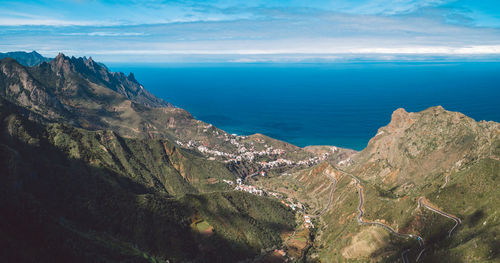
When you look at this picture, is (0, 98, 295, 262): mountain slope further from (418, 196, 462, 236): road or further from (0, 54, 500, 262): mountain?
(418, 196, 462, 236): road

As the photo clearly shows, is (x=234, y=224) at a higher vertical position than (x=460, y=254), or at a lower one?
lower

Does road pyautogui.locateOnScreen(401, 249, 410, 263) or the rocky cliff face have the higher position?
the rocky cliff face

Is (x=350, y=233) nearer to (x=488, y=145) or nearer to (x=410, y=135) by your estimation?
(x=488, y=145)

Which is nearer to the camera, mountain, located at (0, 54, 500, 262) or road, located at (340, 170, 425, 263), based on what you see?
mountain, located at (0, 54, 500, 262)

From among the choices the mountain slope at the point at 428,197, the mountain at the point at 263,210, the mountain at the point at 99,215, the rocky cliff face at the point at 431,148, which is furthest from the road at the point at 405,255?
the mountain at the point at 99,215

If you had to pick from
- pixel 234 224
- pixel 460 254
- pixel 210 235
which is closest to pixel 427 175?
pixel 460 254

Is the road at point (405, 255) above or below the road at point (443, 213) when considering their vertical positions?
below

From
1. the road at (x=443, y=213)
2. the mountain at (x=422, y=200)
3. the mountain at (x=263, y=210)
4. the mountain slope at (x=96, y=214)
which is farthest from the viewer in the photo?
the road at (x=443, y=213)

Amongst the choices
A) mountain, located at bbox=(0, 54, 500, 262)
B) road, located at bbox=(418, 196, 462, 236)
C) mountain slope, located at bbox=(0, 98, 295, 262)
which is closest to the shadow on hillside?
A: mountain slope, located at bbox=(0, 98, 295, 262)

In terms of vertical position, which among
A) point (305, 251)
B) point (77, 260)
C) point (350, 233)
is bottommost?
point (305, 251)

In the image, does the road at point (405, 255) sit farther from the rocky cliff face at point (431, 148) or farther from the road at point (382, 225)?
the rocky cliff face at point (431, 148)

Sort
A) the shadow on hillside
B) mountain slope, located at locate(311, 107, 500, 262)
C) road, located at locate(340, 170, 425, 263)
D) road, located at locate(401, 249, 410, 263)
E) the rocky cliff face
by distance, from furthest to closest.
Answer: the rocky cliff face
road, located at locate(340, 170, 425, 263)
road, located at locate(401, 249, 410, 263)
mountain slope, located at locate(311, 107, 500, 262)
the shadow on hillside
